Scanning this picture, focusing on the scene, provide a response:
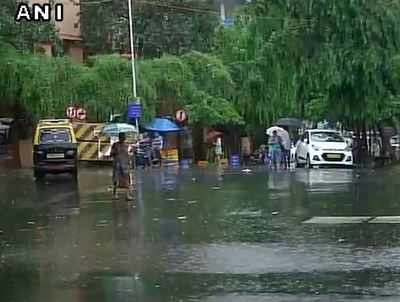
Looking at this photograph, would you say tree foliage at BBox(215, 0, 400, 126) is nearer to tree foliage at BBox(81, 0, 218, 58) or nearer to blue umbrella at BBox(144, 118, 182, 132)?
blue umbrella at BBox(144, 118, 182, 132)

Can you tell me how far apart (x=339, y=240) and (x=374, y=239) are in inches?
20.9

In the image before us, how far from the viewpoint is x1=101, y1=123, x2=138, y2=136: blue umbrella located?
138 feet

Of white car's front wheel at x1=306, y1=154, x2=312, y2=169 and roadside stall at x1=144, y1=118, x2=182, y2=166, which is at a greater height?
roadside stall at x1=144, y1=118, x2=182, y2=166

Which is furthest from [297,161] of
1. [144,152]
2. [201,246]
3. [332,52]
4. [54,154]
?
[201,246]

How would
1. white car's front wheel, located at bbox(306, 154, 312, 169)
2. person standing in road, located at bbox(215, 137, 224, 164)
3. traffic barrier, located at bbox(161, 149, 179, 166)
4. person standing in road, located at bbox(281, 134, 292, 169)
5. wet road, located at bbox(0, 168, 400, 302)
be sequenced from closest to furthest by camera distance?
wet road, located at bbox(0, 168, 400, 302) → person standing in road, located at bbox(281, 134, 292, 169) → white car's front wheel, located at bbox(306, 154, 312, 169) → traffic barrier, located at bbox(161, 149, 179, 166) → person standing in road, located at bbox(215, 137, 224, 164)

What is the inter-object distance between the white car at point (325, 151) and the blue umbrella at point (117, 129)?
307 inches

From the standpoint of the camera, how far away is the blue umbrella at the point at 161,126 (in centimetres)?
4628

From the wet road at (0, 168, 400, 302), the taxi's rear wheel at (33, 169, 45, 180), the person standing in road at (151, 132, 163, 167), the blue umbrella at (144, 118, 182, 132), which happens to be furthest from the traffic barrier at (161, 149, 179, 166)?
the wet road at (0, 168, 400, 302)

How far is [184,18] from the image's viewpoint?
54125 millimetres

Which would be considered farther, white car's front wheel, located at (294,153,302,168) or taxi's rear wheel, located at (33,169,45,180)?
white car's front wheel, located at (294,153,302,168)

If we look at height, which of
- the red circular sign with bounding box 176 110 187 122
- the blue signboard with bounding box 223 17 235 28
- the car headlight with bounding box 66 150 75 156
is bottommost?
the car headlight with bounding box 66 150 75 156

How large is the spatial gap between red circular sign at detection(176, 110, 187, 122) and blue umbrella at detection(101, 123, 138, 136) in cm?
433

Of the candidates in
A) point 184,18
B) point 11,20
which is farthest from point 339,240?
point 184,18

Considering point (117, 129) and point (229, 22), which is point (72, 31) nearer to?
point (229, 22)
